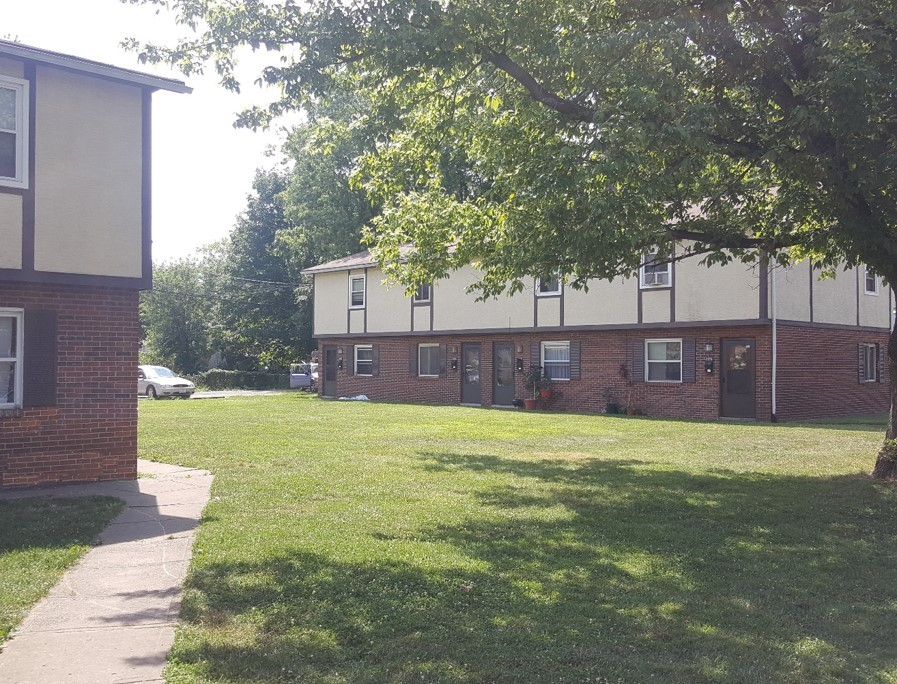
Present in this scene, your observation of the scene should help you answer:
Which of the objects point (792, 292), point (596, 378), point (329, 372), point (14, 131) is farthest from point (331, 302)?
point (14, 131)

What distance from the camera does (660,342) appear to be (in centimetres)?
2527

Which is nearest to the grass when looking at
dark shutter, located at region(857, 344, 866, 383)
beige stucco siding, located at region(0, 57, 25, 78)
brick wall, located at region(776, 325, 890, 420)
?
beige stucco siding, located at region(0, 57, 25, 78)

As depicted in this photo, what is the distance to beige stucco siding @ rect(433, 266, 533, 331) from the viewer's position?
28703mm

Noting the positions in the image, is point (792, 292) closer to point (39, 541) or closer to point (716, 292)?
point (716, 292)

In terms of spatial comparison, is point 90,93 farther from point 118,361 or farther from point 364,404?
point 364,404

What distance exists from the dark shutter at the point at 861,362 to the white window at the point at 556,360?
860cm

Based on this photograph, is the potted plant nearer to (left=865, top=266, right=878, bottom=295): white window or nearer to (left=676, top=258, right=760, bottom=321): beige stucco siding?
(left=676, top=258, right=760, bottom=321): beige stucco siding

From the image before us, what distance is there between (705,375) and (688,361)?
2.04ft

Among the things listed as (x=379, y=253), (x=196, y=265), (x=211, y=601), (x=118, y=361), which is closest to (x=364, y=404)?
(x=379, y=253)

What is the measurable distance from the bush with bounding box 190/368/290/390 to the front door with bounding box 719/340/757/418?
3054cm

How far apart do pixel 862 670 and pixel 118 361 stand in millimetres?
9215

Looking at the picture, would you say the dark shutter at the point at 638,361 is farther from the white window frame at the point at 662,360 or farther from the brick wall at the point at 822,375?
the brick wall at the point at 822,375

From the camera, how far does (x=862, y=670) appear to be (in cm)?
481

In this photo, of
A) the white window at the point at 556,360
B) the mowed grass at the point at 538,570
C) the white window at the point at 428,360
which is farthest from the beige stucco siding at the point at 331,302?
the mowed grass at the point at 538,570
